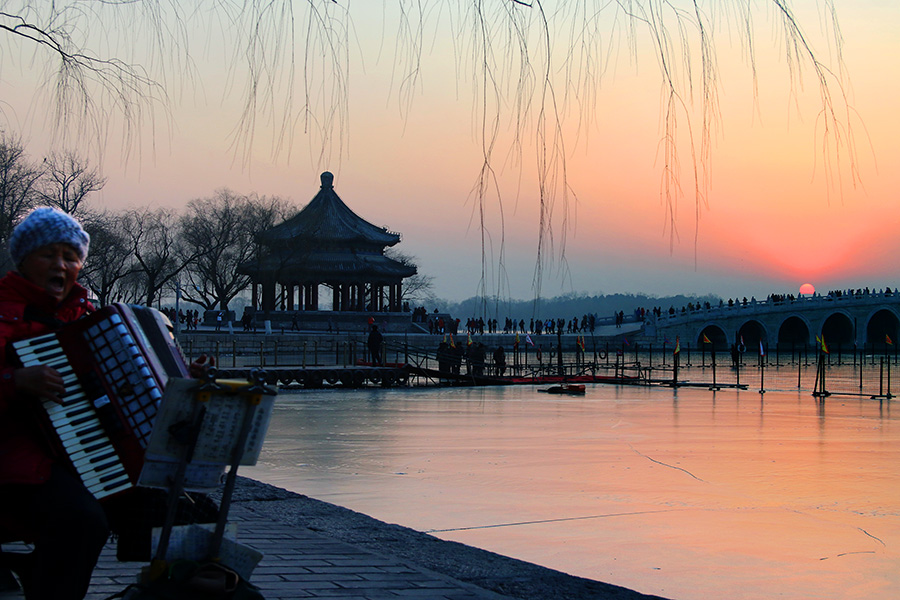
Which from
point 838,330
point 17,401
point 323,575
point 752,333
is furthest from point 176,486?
point 838,330

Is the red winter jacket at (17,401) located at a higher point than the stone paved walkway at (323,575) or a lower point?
higher

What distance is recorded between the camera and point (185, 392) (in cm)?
247

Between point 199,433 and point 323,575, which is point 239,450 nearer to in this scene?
point 199,433

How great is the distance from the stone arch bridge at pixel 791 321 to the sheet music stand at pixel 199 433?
76212 millimetres

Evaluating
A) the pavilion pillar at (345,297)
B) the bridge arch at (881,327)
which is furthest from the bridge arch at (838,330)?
the pavilion pillar at (345,297)

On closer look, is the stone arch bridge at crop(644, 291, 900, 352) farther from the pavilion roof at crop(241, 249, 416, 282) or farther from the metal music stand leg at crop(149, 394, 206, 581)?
the metal music stand leg at crop(149, 394, 206, 581)

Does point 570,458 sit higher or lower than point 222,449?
lower

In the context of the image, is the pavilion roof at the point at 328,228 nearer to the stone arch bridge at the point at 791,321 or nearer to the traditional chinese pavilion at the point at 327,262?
the traditional chinese pavilion at the point at 327,262

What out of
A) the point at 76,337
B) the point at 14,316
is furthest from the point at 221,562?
the point at 14,316

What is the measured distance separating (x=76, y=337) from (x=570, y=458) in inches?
329

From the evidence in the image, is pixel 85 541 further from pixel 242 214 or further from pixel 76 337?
pixel 242 214

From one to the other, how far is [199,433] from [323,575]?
1.68m

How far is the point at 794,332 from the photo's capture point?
322 ft

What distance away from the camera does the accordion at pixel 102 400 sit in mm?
2660
